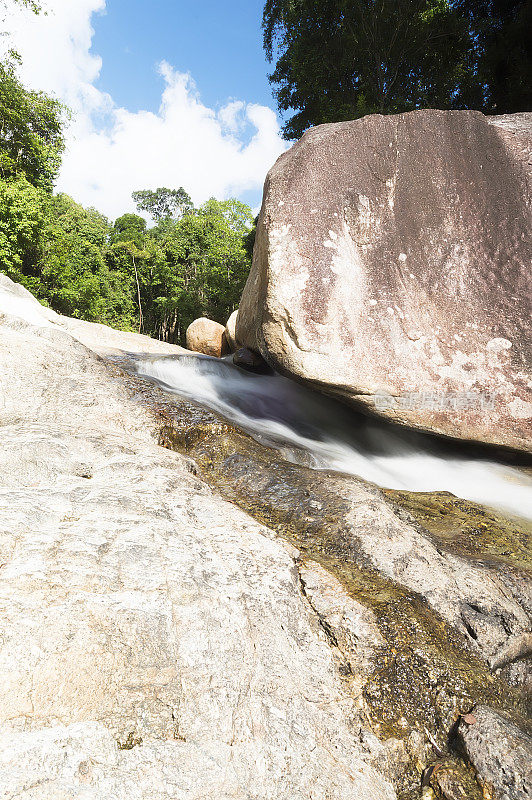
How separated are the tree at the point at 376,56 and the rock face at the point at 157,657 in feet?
53.4

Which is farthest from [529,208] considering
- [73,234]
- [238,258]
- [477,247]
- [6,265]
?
[73,234]

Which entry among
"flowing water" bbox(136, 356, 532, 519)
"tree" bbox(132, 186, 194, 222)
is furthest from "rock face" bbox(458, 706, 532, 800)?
"tree" bbox(132, 186, 194, 222)

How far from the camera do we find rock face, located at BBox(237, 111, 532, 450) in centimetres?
546

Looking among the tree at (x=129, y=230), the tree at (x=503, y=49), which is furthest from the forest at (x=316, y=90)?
the tree at (x=129, y=230)

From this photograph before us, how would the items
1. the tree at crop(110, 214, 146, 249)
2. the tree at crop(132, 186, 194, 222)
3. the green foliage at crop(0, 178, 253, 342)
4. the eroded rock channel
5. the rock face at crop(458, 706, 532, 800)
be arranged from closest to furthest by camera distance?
the rock face at crop(458, 706, 532, 800)
the eroded rock channel
the green foliage at crop(0, 178, 253, 342)
the tree at crop(110, 214, 146, 249)
the tree at crop(132, 186, 194, 222)

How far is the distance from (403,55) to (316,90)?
3170 mm

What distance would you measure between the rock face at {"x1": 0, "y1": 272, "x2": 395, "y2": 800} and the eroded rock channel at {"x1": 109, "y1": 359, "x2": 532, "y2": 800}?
5.1 inches

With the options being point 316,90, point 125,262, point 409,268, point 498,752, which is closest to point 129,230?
point 125,262

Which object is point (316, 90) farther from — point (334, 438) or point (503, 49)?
point (334, 438)

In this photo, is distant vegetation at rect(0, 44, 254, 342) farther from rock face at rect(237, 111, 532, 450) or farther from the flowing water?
rock face at rect(237, 111, 532, 450)

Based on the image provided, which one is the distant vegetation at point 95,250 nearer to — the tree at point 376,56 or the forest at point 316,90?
the forest at point 316,90

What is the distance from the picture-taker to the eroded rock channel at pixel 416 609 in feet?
6.11

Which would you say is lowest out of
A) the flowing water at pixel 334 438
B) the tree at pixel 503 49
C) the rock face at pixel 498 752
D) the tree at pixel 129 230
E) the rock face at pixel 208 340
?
the rock face at pixel 498 752

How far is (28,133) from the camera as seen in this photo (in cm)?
1939
